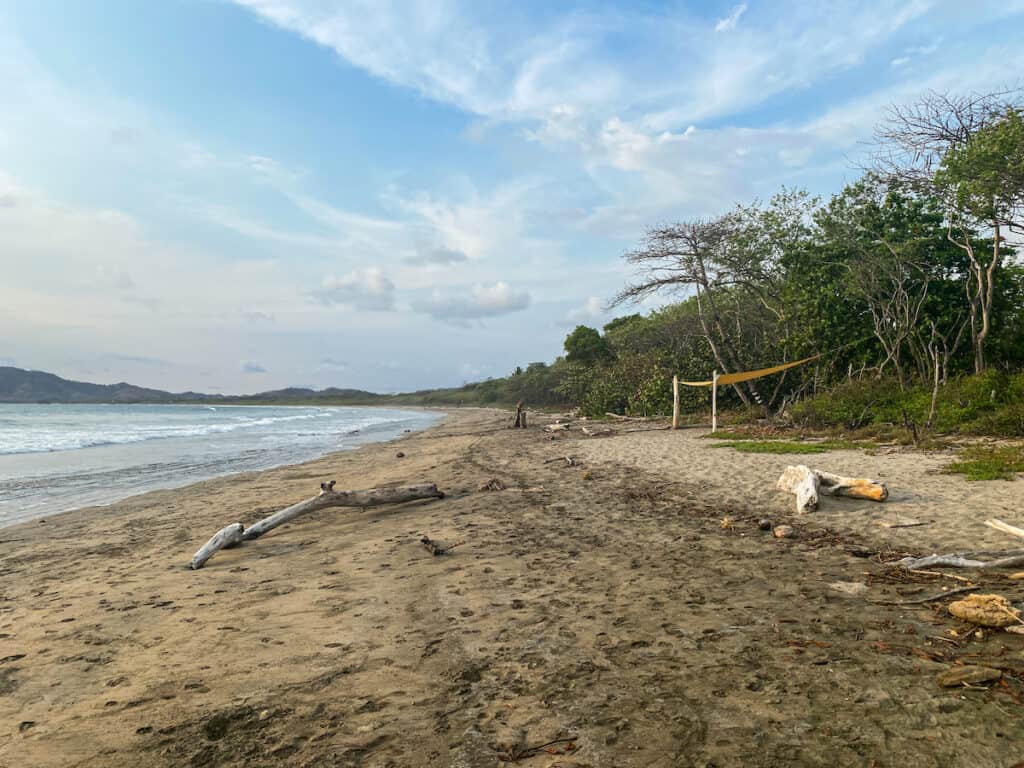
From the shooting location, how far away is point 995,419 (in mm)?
11984

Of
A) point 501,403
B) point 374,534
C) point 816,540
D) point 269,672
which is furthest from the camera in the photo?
point 501,403

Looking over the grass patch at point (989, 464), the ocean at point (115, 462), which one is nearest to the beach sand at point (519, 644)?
the grass patch at point (989, 464)

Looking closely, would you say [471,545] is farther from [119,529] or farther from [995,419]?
[995,419]

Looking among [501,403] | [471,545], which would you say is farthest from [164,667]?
[501,403]

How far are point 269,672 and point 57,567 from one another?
177 inches

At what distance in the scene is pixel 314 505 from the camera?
288 inches

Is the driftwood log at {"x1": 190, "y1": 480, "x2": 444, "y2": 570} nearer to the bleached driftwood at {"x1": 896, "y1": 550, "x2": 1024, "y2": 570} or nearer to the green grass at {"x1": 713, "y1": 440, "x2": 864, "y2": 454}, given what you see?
the bleached driftwood at {"x1": 896, "y1": 550, "x2": 1024, "y2": 570}

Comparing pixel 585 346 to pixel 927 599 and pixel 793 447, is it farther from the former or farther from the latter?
pixel 927 599

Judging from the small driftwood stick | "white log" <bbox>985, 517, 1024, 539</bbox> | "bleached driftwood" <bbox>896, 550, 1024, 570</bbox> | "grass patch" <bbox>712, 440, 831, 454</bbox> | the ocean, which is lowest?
the ocean

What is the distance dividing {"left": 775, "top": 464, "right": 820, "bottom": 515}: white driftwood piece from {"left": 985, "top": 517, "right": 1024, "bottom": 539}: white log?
5.41ft

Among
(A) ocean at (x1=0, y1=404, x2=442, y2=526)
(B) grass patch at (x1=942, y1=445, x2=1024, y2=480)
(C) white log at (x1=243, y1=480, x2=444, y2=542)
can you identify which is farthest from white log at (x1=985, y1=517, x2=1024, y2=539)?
(A) ocean at (x1=0, y1=404, x2=442, y2=526)

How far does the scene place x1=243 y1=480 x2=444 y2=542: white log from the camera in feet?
22.4

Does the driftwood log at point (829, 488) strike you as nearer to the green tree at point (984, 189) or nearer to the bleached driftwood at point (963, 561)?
the bleached driftwood at point (963, 561)

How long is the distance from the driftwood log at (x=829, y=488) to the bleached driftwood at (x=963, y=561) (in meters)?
1.99
